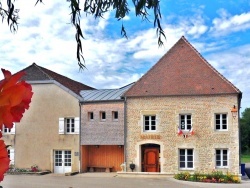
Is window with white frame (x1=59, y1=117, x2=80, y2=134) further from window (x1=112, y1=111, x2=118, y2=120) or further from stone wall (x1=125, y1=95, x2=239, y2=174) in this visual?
stone wall (x1=125, y1=95, x2=239, y2=174)

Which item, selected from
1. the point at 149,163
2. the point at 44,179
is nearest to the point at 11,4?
the point at 44,179

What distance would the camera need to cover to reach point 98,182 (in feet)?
62.5

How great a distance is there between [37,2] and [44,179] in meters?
19.3

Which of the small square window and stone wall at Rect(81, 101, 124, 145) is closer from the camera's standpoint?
the small square window

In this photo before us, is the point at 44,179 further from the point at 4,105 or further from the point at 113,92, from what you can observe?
the point at 4,105

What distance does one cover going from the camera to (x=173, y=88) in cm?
2245

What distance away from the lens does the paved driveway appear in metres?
17.9

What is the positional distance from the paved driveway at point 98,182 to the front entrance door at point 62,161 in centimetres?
166

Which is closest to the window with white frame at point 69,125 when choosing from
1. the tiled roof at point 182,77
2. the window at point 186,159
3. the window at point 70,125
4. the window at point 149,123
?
the window at point 70,125

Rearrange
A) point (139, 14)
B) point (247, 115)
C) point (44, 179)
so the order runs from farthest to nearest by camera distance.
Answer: point (247, 115) < point (44, 179) < point (139, 14)

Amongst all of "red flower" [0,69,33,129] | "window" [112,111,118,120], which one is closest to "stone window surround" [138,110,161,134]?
"window" [112,111,118,120]

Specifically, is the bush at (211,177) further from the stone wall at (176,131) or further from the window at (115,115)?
the window at (115,115)

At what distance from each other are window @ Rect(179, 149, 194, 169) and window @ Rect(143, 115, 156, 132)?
82.2 inches

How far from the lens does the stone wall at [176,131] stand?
21234 mm
